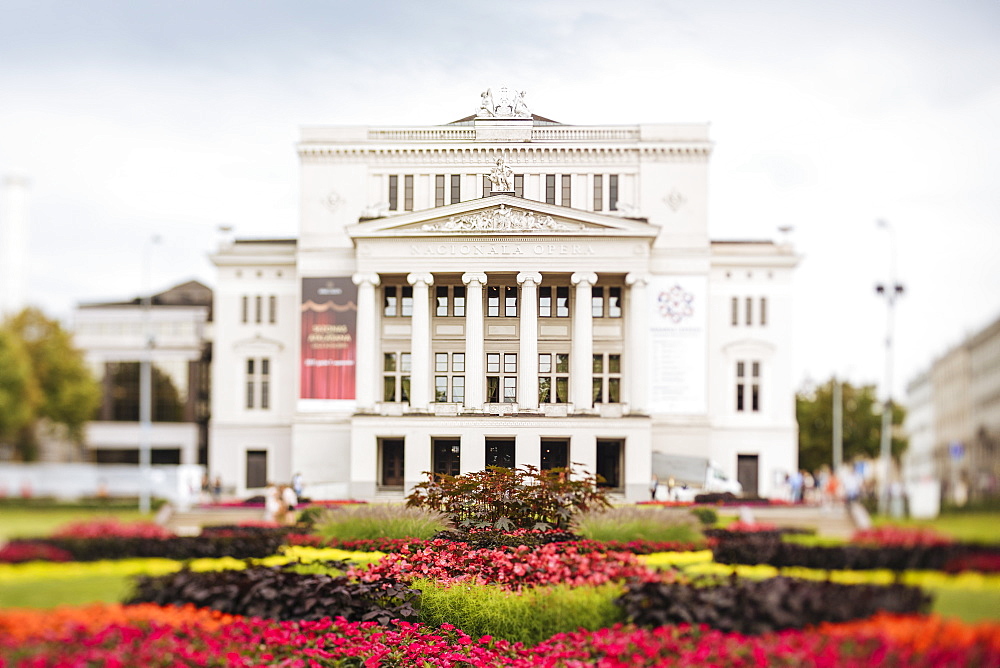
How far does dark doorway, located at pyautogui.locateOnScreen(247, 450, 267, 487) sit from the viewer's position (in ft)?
29.6

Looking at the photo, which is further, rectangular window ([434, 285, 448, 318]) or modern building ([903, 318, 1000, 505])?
rectangular window ([434, 285, 448, 318])

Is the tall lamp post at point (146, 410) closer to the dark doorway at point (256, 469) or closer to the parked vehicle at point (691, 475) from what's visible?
the dark doorway at point (256, 469)

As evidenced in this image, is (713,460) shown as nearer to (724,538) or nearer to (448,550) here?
(724,538)

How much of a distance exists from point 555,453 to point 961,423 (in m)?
3.91

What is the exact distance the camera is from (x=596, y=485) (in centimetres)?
900

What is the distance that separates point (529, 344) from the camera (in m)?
8.96

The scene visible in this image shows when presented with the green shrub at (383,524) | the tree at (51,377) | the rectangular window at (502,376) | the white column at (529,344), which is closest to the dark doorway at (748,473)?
the white column at (529,344)

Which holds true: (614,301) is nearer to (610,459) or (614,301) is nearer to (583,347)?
(583,347)

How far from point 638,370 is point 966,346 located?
324cm

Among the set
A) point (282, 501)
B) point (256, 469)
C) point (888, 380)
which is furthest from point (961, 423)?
point (256, 469)

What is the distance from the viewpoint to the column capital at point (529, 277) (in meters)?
8.96

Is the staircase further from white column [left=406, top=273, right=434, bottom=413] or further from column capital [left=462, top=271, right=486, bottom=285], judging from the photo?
column capital [left=462, top=271, right=486, bottom=285]

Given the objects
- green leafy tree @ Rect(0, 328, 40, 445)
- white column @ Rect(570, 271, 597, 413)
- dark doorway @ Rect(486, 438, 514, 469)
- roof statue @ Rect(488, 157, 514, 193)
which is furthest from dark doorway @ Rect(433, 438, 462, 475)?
green leafy tree @ Rect(0, 328, 40, 445)

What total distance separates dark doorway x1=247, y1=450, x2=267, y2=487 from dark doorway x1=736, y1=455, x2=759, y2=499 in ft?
16.7
